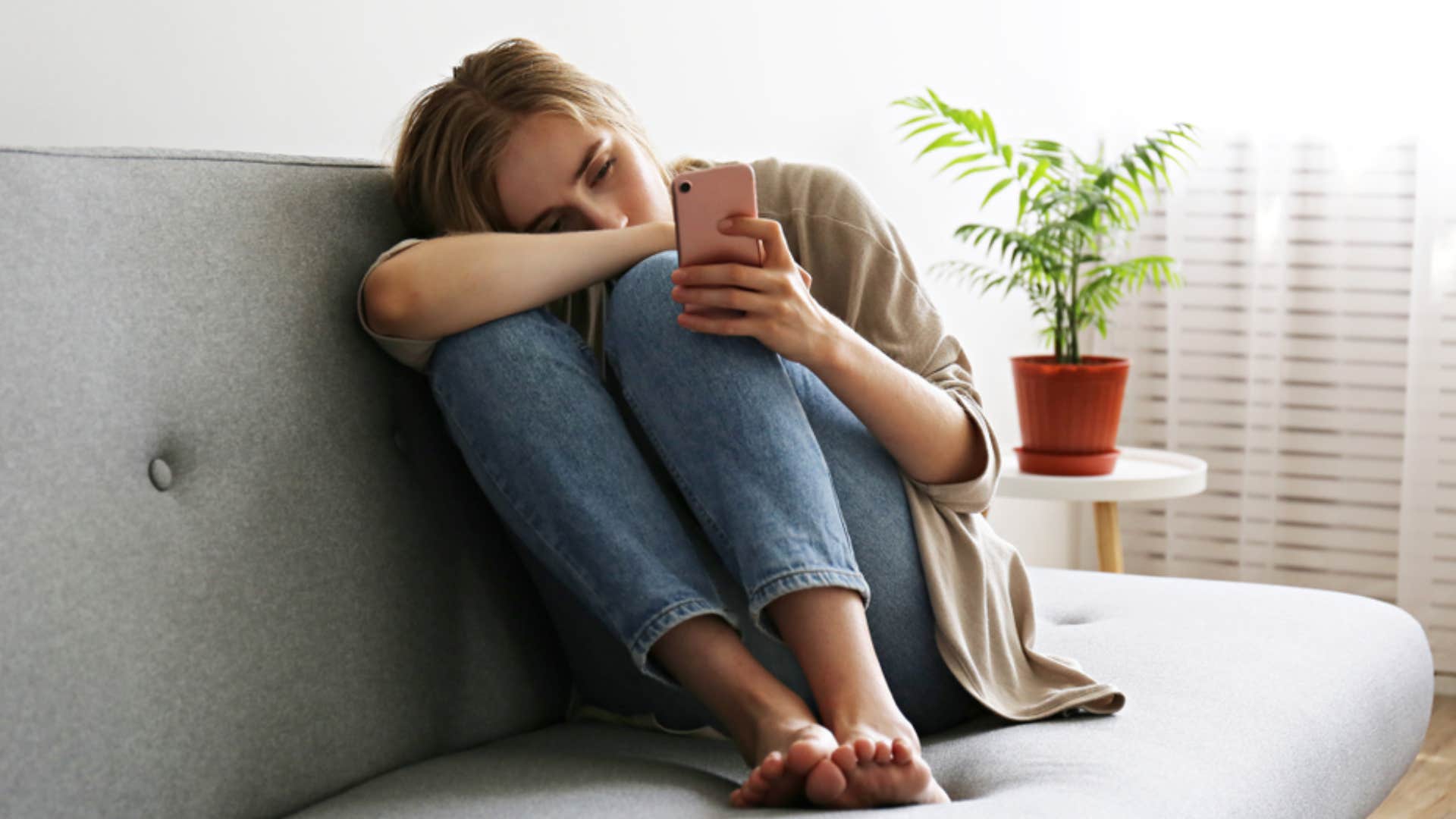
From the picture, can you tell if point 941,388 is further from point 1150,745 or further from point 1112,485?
point 1112,485

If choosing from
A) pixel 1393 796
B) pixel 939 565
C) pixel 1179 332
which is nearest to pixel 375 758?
pixel 939 565

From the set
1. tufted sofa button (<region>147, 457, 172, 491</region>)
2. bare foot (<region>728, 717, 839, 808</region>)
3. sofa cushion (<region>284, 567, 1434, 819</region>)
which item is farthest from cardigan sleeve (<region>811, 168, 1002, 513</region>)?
tufted sofa button (<region>147, 457, 172, 491</region>)

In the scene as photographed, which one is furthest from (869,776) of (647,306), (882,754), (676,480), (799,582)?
(647,306)

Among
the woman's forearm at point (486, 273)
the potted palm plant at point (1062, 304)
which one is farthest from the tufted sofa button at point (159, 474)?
the potted palm plant at point (1062, 304)

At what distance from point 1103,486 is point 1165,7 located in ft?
3.90

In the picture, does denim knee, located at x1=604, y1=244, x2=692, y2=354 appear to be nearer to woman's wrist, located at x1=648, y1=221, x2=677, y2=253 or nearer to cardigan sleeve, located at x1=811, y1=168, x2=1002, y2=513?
woman's wrist, located at x1=648, y1=221, x2=677, y2=253

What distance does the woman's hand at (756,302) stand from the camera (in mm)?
1106

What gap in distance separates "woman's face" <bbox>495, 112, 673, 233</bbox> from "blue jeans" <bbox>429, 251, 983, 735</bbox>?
0.15 metres

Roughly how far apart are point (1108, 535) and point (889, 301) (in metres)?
1.33

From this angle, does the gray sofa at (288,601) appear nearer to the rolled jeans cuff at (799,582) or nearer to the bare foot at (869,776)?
the bare foot at (869,776)

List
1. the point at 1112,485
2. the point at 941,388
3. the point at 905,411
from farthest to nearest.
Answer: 1. the point at 1112,485
2. the point at 941,388
3. the point at 905,411

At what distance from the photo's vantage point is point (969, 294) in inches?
113

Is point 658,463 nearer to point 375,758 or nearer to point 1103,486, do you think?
point 375,758

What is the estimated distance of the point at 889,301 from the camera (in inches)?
52.9
